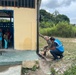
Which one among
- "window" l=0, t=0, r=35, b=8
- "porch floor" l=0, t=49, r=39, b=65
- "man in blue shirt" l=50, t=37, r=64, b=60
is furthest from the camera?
"man in blue shirt" l=50, t=37, r=64, b=60

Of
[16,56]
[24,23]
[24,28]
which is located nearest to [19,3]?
[24,23]

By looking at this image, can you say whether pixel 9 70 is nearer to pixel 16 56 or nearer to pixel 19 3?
pixel 16 56

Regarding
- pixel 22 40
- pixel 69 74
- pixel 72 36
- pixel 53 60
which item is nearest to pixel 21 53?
pixel 22 40

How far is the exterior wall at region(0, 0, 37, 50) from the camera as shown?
13540 millimetres

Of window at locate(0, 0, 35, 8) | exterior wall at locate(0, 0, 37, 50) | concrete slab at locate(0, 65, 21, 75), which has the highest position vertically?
window at locate(0, 0, 35, 8)

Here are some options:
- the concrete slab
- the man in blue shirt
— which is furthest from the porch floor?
the man in blue shirt

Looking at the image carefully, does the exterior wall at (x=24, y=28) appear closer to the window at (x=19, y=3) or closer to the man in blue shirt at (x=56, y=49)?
the window at (x=19, y=3)

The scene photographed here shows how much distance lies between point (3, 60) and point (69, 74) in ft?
8.21

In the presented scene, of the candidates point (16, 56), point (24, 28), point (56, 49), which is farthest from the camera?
point (56, 49)

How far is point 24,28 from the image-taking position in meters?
13.6

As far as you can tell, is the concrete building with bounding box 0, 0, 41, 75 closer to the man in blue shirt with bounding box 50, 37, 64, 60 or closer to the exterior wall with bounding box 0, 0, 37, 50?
the exterior wall with bounding box 0, 0, 37, 50

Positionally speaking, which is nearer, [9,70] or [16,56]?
[9,70]

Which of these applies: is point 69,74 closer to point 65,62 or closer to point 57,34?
point 65,62

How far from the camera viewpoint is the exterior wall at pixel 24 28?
13540 millimetres
